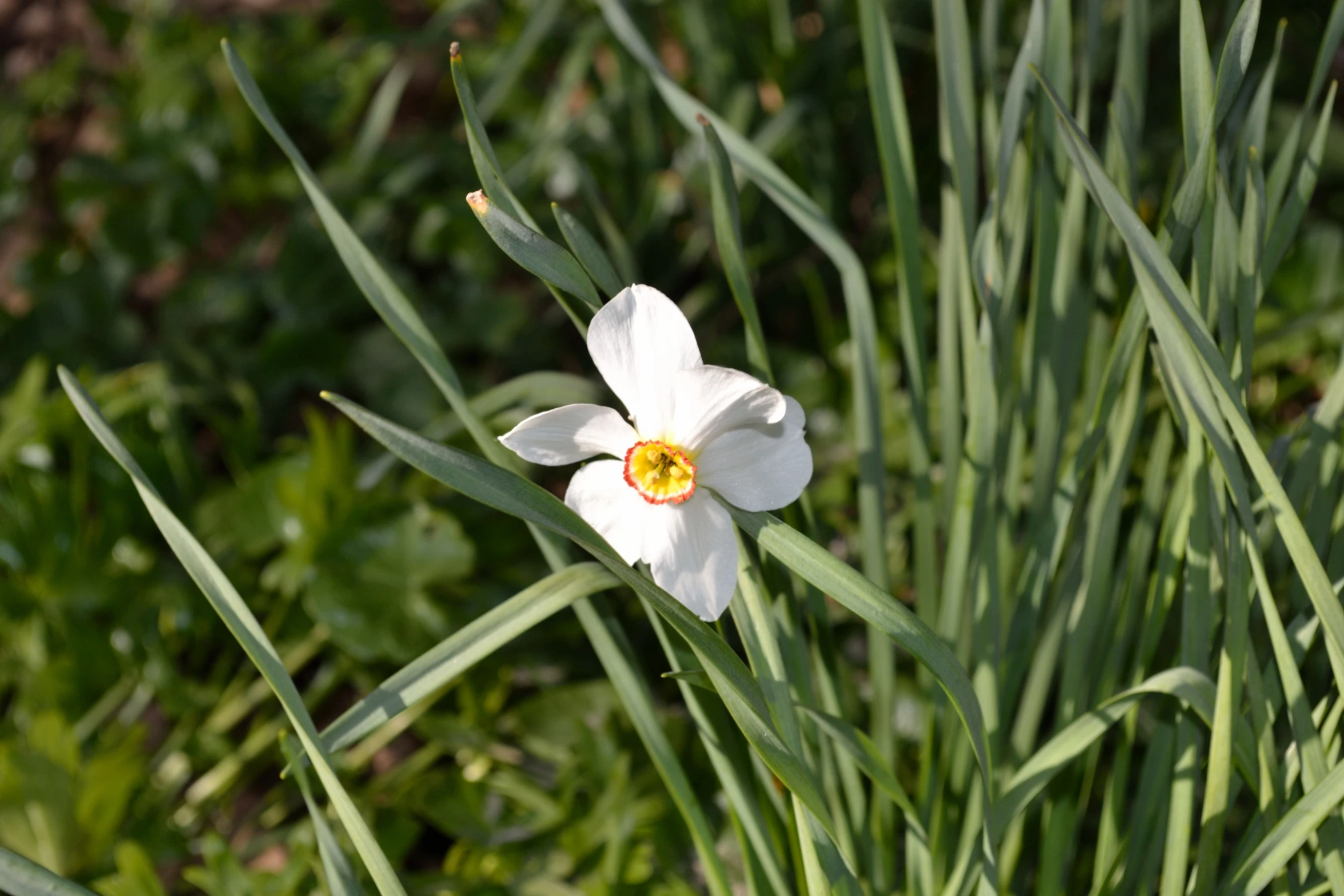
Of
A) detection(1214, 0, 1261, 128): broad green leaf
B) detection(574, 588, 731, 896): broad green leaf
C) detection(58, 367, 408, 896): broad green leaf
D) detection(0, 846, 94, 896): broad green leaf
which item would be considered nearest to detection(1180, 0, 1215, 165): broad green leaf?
detection(1214, 0, 1261, 128): broad green leaf

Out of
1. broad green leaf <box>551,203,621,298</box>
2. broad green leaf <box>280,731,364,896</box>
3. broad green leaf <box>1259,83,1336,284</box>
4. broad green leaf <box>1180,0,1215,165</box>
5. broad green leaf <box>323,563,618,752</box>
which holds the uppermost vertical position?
broad green leaf <box>1180,0,1215,165</box>

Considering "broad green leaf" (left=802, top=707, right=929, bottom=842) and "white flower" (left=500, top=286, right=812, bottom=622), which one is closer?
"white flower" (left=500, top=286, right=812, bottom=622)

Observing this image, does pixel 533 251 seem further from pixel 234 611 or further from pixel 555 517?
pixel 234 611

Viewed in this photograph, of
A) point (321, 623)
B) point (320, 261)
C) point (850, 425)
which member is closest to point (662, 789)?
point (321, 623)

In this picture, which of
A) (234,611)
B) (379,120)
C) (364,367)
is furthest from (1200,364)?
(379,120)

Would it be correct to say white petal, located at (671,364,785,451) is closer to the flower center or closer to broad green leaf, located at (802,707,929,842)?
the flower center

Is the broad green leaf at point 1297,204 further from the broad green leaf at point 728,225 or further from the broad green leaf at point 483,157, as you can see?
the broad green leaf at point 483,157

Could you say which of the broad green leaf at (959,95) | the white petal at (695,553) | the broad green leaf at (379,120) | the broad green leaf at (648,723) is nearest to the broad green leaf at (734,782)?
the broad green leaf at (648,723)
